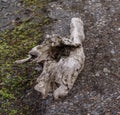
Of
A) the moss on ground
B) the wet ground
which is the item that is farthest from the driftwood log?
the moss on ground

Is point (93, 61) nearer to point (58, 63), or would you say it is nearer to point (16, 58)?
point (58, 63)

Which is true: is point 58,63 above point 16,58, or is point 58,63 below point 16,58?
above

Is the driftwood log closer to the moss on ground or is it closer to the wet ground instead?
the wet ground

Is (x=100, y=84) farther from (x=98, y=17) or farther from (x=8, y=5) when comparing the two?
(x=8, y=5)

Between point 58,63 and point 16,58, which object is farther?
point 16,58

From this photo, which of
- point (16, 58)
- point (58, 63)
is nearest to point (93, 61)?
point (58, 63)

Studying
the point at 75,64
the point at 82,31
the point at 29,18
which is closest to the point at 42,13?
the point at 29,18
